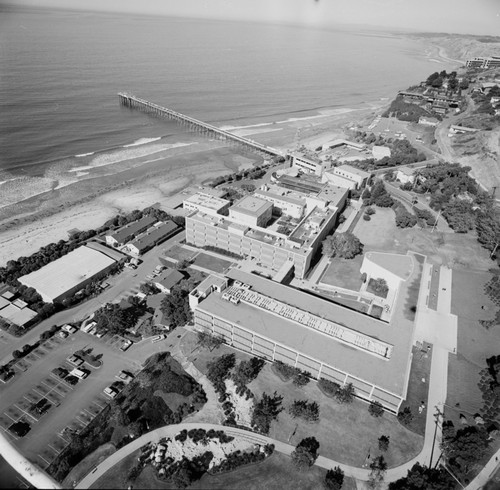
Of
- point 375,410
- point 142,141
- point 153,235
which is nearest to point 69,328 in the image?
point 153,235

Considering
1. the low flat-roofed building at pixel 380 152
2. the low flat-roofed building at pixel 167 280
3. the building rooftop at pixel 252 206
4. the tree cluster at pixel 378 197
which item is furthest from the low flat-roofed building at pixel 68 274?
the low flat-roofed building at pixel 380 152

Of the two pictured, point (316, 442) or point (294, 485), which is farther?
point (316, 442)

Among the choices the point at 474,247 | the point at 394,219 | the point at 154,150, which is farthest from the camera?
the point at 154,150

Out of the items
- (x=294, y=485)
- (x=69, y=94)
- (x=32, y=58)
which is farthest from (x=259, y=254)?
(x=32, y=58)

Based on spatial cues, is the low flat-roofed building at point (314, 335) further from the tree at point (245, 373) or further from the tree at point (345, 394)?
the tree at point (245, 373)

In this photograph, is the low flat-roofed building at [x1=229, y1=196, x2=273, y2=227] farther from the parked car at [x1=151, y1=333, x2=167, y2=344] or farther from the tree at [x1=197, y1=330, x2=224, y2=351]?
the parked car at [x1=151, y1=333, x2=167, y2=344]

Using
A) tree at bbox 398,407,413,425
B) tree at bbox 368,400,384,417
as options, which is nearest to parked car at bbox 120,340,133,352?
tree at bbox 368,400,384,417

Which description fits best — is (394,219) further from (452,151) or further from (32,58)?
(32,58)
